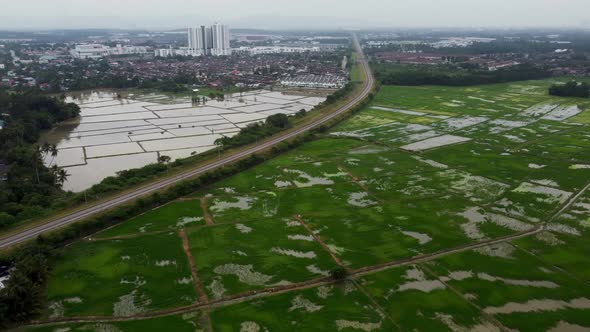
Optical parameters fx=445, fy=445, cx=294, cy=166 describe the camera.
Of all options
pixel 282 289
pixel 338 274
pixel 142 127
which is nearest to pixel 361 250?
pixel 338 274

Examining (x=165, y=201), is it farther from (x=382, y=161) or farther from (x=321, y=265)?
(x=382, y=161)

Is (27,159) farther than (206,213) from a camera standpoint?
Yes

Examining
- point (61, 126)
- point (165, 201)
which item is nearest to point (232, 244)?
point (165, 201)

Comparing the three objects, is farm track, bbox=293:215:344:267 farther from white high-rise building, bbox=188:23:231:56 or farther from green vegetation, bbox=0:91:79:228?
white high-rise building, bbox=188:23:231:56

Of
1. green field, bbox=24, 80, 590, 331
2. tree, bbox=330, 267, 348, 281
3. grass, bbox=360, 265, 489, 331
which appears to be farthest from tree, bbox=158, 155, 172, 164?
grass, bbox=360, 265, 489, 331

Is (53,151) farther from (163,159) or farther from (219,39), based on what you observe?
(219,39)

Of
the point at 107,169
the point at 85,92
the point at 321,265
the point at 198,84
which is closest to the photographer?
the point at 321,265
